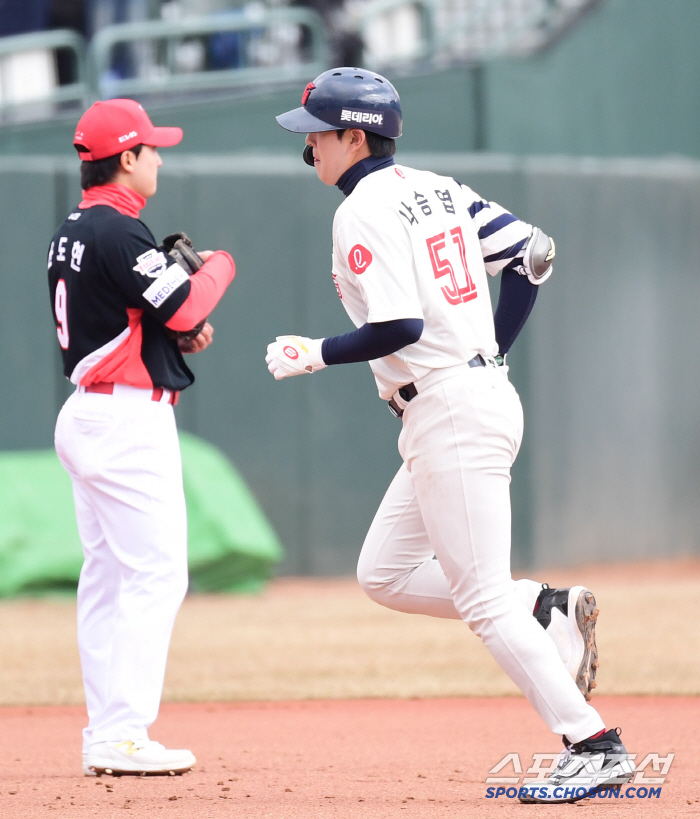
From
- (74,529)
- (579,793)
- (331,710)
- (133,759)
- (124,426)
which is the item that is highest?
(124,426)

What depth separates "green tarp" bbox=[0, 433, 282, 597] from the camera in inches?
316

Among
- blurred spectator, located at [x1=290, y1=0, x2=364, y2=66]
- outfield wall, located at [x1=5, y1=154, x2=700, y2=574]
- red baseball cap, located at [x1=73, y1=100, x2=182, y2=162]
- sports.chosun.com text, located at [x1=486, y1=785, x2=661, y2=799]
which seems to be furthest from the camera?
blurred spectator, located at [x1=290, y1=0, x2=364, y2=66]

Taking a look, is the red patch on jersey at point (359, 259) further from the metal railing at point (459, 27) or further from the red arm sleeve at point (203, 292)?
the metal railing at point (459, 27)

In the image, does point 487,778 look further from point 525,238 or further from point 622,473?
point 622,473

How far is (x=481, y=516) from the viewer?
133 inches

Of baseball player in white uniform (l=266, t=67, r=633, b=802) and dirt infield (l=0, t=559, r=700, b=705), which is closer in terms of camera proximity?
baseball player in white uniform (l=266, t=67, r=633, b=802)

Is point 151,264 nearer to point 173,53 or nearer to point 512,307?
point 512,307

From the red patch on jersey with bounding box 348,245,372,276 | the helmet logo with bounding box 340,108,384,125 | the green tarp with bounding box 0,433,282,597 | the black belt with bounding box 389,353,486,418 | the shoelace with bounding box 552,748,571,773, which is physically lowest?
the green tarp with bounding box 0,433,282,597

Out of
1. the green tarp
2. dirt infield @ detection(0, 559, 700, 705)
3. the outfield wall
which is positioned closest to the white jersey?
dirt infield @ detection(0, 559, 700, 705)

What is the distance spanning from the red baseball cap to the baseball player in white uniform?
0.55 m

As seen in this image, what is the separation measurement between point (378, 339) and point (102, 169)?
1147mm

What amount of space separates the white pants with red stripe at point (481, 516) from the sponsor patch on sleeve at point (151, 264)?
33.9 inches

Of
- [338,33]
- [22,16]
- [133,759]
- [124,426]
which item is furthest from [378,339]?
[22,16]

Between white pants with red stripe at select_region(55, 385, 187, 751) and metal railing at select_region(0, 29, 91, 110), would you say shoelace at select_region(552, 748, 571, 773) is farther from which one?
metal railing at select_region(0, 29, 91, 110)
